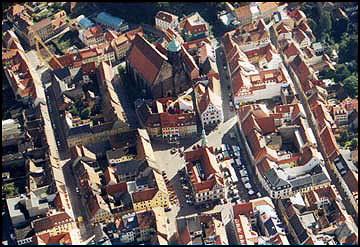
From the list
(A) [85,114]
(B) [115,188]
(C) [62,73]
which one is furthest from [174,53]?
(B) [115,188]

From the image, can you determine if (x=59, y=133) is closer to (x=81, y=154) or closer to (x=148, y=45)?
(x=81, y=154)

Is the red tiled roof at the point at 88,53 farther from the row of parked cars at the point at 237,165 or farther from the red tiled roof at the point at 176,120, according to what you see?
the row of parked cars at the point at 237,165

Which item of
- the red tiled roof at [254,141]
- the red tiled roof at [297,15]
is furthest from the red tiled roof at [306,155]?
the red tiled roof at [297,15]

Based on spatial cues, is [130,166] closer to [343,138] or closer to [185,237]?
[185,237]

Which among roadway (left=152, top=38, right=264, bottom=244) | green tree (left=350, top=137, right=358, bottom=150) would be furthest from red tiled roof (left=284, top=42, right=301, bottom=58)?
green tree (left=350, top=137, right=358, bottom=150)

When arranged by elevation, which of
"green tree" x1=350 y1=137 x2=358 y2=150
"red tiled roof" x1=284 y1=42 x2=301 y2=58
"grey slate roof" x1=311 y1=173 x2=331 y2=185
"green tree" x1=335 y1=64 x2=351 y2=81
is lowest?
"grey slate roof" x1=311 y1=173 x2=331 y2=185

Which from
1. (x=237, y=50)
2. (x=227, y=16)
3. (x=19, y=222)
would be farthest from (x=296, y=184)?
(x=227, y=16)

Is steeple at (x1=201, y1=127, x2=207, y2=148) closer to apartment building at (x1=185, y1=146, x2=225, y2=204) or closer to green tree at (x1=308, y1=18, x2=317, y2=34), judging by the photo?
apartment building at (x1=185, y1=146, x2=225, y2=204)
